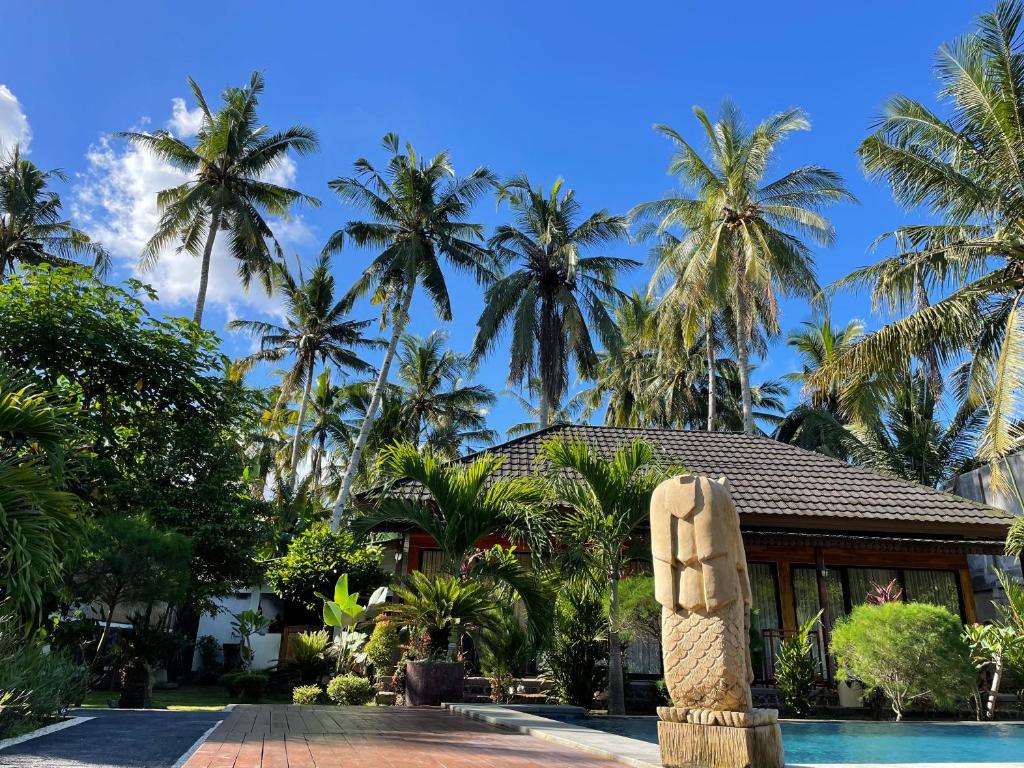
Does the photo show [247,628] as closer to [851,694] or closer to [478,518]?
[478,518]

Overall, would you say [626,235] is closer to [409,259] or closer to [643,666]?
[409,259]

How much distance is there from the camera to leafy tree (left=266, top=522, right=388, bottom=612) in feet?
52.9

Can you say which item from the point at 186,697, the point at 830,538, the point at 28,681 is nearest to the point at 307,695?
the point at 28,681

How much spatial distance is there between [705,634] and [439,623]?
4842 mm

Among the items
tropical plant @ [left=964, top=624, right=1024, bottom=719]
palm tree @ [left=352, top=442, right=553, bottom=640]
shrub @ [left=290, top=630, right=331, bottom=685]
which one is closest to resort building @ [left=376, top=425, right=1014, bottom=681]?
shrub @ [left=290, top=630, right=331, bottom=685]

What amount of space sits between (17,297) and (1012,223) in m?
17.7

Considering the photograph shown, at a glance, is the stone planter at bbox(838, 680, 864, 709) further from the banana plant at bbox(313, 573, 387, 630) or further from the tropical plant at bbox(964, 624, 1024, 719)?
the banana plant at bbox(313, 573, 387, 630)

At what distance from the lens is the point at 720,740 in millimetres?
4305

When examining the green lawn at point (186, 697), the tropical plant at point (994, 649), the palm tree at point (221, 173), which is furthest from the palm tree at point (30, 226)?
the tropical plant at point (994, 649)

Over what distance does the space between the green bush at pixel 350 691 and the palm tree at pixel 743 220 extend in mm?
14753

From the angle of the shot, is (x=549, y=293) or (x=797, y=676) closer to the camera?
(x=797, y=676)

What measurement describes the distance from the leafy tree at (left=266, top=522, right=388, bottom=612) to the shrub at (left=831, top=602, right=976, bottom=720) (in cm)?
1017

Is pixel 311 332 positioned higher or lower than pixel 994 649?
higher

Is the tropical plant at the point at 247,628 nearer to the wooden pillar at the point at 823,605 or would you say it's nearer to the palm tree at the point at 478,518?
the palm tree at the point at 478,518
